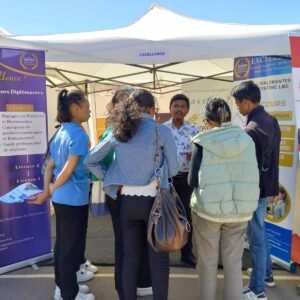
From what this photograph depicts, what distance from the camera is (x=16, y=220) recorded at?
324 cm

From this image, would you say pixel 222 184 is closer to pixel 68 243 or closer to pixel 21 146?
pixel 68 243

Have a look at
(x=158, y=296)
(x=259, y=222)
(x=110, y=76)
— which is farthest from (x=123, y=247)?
(x=110, y=76)

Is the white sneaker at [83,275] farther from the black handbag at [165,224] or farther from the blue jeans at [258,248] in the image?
the blue jeans at [258,248]

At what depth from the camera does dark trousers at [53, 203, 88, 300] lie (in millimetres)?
2402

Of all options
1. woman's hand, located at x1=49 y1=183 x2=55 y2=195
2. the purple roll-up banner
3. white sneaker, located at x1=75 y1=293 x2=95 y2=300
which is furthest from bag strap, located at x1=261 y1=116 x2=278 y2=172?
the purple roll-up banner

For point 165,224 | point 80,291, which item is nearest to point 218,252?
point 165,224

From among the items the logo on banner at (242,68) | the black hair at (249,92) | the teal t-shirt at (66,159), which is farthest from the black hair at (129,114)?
the logo on banner at (242,68)

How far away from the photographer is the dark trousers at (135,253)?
2.08 meters

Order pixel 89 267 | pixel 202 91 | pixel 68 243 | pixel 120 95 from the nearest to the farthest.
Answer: pixel 120 95
pixel 68 243
pixel 89 267
pixel 202 91

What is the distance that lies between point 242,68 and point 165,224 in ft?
7.07

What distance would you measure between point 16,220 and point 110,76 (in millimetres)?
4290

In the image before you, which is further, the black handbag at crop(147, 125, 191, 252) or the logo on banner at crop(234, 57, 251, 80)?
the logo on banner at crop(234, 57, 251, 80)

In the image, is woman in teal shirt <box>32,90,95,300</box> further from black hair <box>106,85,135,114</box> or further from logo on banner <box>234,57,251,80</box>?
logo on banner <box>234,57,251,80</box>

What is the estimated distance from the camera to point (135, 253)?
2.16 m
